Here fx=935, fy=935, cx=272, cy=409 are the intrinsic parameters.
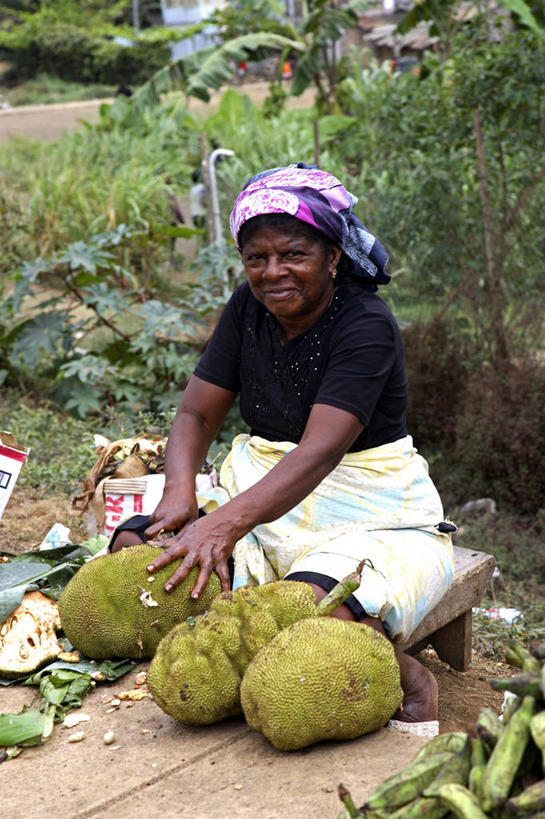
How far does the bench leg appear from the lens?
3.21m

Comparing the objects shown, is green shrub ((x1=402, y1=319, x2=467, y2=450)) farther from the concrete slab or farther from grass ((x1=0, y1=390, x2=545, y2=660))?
the concrete slab

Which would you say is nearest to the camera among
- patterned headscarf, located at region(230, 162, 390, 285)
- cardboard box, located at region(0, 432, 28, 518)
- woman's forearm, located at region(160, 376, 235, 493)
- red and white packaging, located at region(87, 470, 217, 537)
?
patterned headscarf, located at region(230, 162, 390, 285)

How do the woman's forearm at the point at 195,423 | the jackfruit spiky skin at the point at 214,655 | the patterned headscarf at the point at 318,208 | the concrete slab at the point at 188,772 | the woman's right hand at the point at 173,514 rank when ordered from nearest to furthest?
1. the concrete slab at the point at 188,772
2. the jackfruit spiky skin at the point at 214,655
3. the patterned headscarf at the point at 318,208
4. the woman's right hand at the point at 173,514
5. the woman's forearm at the point at 195,423

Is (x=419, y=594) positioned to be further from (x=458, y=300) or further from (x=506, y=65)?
(x=506, y=65)

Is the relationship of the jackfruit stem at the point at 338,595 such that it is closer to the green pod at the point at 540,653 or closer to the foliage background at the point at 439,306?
the green pod at the point at 540,653

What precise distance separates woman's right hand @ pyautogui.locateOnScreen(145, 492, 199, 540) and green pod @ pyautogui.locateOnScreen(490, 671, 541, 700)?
1.32 meters

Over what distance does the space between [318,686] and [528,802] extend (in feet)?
2.20

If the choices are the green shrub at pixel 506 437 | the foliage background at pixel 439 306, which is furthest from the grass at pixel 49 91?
the green shrub at pixel 506 437

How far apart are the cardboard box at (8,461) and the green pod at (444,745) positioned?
1.92 meters

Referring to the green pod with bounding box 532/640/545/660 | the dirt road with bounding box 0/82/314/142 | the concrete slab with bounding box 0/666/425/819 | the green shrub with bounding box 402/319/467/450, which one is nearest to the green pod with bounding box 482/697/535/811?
the green pod with bounding box 532/640/545/660

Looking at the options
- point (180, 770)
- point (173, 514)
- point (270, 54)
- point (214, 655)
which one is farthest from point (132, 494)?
point (270, 54)

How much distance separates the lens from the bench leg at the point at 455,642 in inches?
127

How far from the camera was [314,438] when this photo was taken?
2.48 metres

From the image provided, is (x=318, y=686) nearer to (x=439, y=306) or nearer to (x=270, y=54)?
(x=439, y=306)
